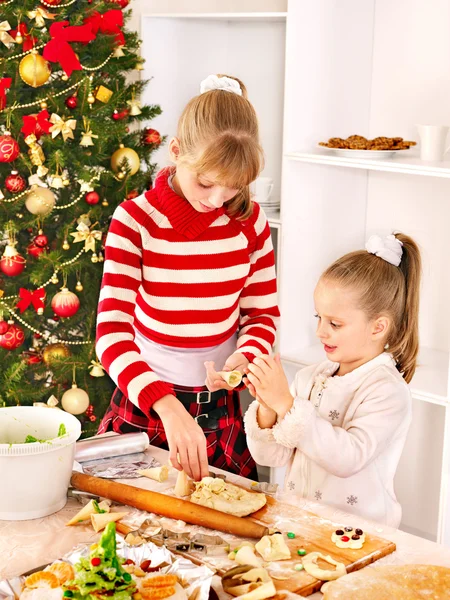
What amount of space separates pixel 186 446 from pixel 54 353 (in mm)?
1271

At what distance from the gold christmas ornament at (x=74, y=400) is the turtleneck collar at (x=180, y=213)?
1035mm

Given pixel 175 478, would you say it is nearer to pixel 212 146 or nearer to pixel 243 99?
pixel 212 146

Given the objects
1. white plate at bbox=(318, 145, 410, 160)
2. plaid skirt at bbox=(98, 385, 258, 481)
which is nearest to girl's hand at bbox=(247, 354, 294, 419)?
plaid skirt at bbox=(98, 385, 258, 481)

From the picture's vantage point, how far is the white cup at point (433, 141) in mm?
2434

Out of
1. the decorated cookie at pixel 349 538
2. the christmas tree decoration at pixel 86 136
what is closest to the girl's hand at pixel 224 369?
the decorated cookie at pixel 349 538

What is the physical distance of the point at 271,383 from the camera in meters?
1.62

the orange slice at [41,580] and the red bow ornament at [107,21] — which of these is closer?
the orange slice at [41,580]

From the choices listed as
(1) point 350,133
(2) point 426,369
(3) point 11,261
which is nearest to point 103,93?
(3) point 11,261

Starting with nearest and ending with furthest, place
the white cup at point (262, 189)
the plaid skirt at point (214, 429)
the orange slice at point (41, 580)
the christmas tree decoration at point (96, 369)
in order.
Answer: the orange slice at point (41, 580), the plaid skirt at point (214, 429), the christmas tree decoration at point (96, 369), the white cup at point (262, 189)

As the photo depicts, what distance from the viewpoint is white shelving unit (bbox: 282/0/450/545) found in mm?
2602

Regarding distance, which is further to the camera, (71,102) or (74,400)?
(74,400)

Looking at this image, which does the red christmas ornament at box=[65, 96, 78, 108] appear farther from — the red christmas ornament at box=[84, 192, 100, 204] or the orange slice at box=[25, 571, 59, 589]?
the orange slice at box=[25, 571, 59, 589]

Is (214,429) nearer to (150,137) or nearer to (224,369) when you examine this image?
(224,369)

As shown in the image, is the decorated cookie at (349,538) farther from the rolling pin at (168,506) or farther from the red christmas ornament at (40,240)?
the red christmas ornament at (40,240)
